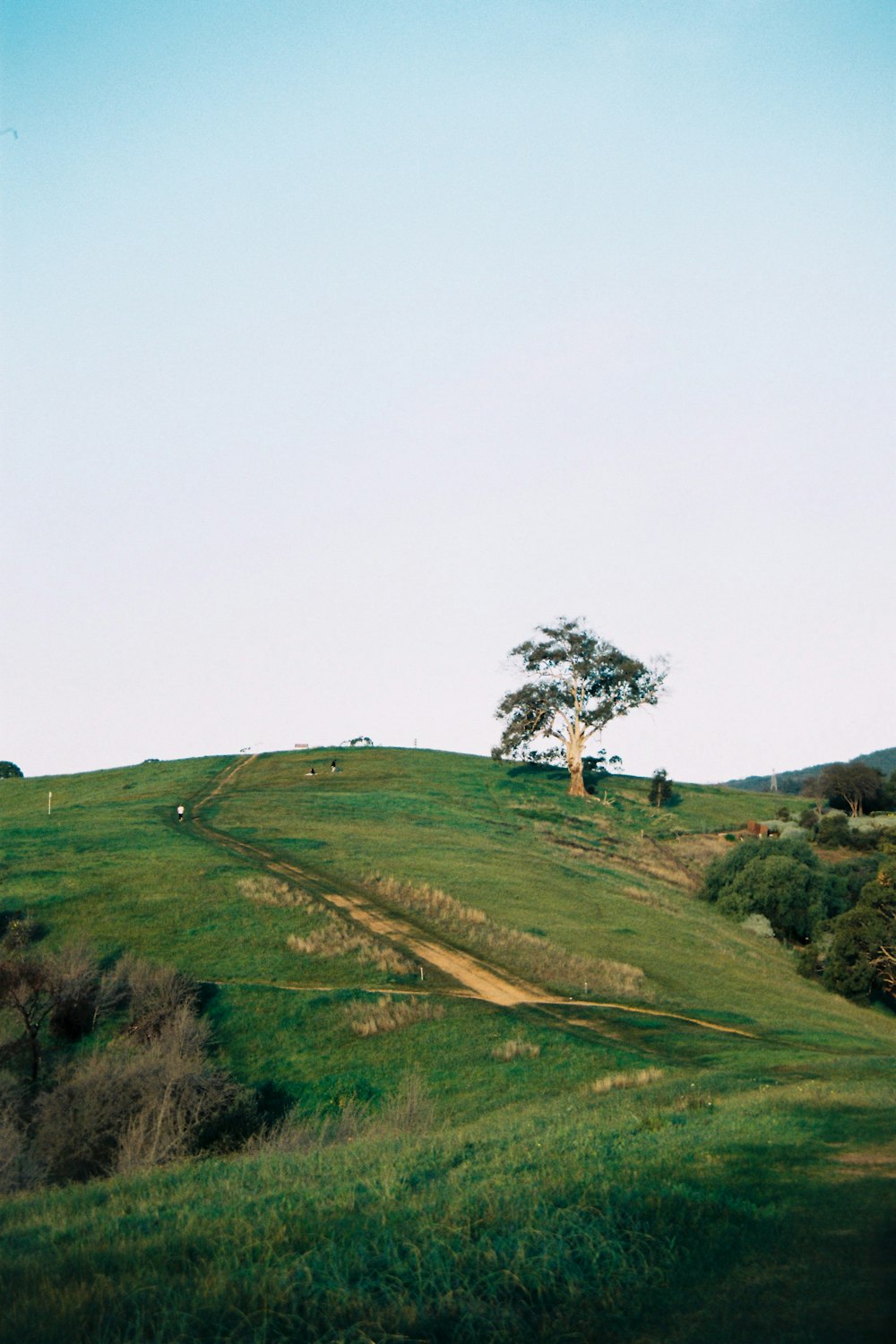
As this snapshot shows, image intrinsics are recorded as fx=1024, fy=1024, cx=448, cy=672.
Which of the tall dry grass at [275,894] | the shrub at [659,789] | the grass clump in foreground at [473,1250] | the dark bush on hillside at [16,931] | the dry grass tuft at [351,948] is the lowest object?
the dry grass tuft at [351,948]

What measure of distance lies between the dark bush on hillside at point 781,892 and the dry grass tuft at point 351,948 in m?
29.3

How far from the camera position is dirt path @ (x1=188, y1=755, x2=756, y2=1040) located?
3136 cm

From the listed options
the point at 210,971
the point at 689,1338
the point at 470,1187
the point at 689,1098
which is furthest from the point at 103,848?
the point at 689,1338

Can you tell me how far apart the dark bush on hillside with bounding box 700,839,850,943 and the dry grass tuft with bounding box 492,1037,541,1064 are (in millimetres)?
35239

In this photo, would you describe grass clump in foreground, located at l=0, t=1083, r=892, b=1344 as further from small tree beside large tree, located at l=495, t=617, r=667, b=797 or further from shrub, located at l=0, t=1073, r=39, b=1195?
small tree beside large tree, located at l=495, t=617, r=667, b=797

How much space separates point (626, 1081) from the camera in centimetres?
2172

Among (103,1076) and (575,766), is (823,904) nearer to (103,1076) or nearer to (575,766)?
(575,766)

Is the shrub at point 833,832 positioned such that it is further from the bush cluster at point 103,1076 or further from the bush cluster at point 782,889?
the bush cluster at point 103,1076

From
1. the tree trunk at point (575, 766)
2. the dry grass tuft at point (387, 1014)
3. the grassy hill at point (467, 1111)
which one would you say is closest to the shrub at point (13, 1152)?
the grassy hill at point (467, 1111)

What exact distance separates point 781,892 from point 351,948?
31.3 m

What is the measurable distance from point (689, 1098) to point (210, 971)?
19610 mm

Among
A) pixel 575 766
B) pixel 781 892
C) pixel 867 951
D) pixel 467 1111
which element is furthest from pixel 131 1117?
pixel 575 766

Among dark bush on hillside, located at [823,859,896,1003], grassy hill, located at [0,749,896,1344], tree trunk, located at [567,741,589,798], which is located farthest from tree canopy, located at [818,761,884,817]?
dark bush on hillside, located at [823,859,896,1003]

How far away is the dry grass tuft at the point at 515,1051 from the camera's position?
25219 millimetres
